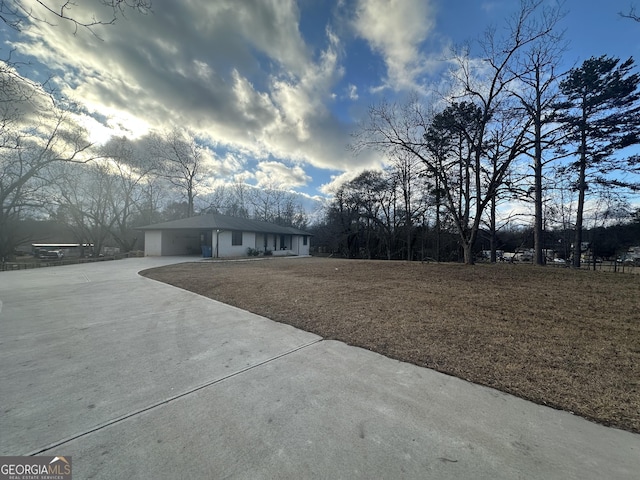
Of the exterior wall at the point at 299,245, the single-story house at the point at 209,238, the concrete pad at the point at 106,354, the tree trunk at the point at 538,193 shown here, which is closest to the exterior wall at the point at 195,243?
the single-story house at the point at 209,238

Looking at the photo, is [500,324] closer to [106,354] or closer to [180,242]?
[106,354]

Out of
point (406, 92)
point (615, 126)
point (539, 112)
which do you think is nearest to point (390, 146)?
point (406, 92)

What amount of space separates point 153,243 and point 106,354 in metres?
21.2

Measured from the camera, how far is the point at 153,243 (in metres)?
21.2

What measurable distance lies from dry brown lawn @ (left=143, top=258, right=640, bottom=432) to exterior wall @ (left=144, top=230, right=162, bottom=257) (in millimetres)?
15305

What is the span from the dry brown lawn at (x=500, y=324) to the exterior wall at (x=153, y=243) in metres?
15.3

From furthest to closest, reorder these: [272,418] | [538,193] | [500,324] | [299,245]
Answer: [299,245] → [538,193] → [500,324] → [272,418]

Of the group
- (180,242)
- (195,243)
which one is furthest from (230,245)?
(180,242)

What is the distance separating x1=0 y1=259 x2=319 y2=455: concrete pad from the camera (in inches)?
80.4

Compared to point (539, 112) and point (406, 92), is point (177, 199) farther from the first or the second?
point (539, 112)

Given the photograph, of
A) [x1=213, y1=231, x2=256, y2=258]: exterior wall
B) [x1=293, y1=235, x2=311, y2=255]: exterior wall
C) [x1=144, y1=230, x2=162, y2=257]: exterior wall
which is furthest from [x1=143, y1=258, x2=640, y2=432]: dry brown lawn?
[x1=293, y1=235, x2=311, y2=255]: exterior wall

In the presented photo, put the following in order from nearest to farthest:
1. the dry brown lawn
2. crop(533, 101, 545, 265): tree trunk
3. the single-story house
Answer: the dry brown lawn → crop(533, 101, 545, 265): tree trunk → the single-story house

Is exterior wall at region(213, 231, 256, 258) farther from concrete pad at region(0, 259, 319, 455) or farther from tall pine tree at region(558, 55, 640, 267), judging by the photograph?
tall pine tree at region(558, 55, 640, 267)

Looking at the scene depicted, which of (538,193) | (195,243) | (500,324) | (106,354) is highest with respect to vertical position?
(538,193)
